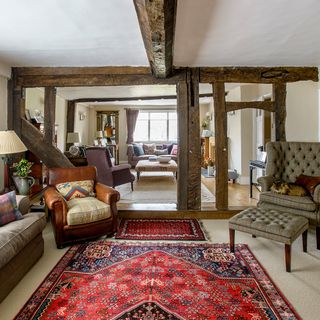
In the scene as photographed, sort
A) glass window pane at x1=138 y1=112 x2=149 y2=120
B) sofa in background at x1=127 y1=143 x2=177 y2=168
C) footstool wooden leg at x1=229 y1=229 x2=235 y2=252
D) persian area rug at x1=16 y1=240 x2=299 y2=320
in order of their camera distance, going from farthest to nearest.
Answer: glass window pane at x1=138 y1=112 x2=149 y2=120, sofa in background at x1=127 y1=143 x2=177 y2=168, footstool wooden leg at x1=229 y1=229 x2=235 y2=252, persian area rug at x1=16 y1=240 x2=299 y2=320

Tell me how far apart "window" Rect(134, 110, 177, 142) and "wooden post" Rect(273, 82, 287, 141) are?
6409mm

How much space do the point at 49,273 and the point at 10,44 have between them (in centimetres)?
251

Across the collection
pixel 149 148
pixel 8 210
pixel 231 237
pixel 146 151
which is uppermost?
pixel 149 148

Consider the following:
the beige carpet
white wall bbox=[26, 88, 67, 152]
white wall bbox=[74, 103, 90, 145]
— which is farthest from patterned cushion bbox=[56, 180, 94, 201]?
white wall bbox=[74, 103, 90, 145]

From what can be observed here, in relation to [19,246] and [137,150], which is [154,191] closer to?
[19,246]

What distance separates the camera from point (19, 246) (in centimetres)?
217

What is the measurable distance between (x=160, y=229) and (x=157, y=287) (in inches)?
53.1

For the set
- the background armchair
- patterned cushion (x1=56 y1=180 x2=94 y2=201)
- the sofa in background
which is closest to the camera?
patterned cushion (x1=56 y1=180 x2=94 y2=201)

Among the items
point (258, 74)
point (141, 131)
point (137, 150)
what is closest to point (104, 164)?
point (258, 74)

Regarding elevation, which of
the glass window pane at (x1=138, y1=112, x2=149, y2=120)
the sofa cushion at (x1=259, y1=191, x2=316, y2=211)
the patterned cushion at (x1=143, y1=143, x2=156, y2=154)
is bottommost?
the sofa cushion at (x1=259, y1=191, x2=316, y2=211)

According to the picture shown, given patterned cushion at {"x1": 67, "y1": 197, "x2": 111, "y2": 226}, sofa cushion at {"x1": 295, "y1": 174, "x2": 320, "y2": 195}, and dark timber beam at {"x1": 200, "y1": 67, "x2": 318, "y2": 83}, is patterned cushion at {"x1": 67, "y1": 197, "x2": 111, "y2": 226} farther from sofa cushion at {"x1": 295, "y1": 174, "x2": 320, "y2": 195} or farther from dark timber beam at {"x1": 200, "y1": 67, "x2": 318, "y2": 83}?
sofa cushion at {"x1": 295, "y1": 174, "x2": 320, "y2": 195}

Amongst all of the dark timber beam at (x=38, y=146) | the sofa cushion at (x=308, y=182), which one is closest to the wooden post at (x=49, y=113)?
the dark timber beam at (x=38, y=146)

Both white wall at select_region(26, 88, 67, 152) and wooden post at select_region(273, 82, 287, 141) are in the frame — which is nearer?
wooden post at select_region(273, 82, 287, 141)

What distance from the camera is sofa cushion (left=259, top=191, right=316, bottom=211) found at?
300 centimetres
